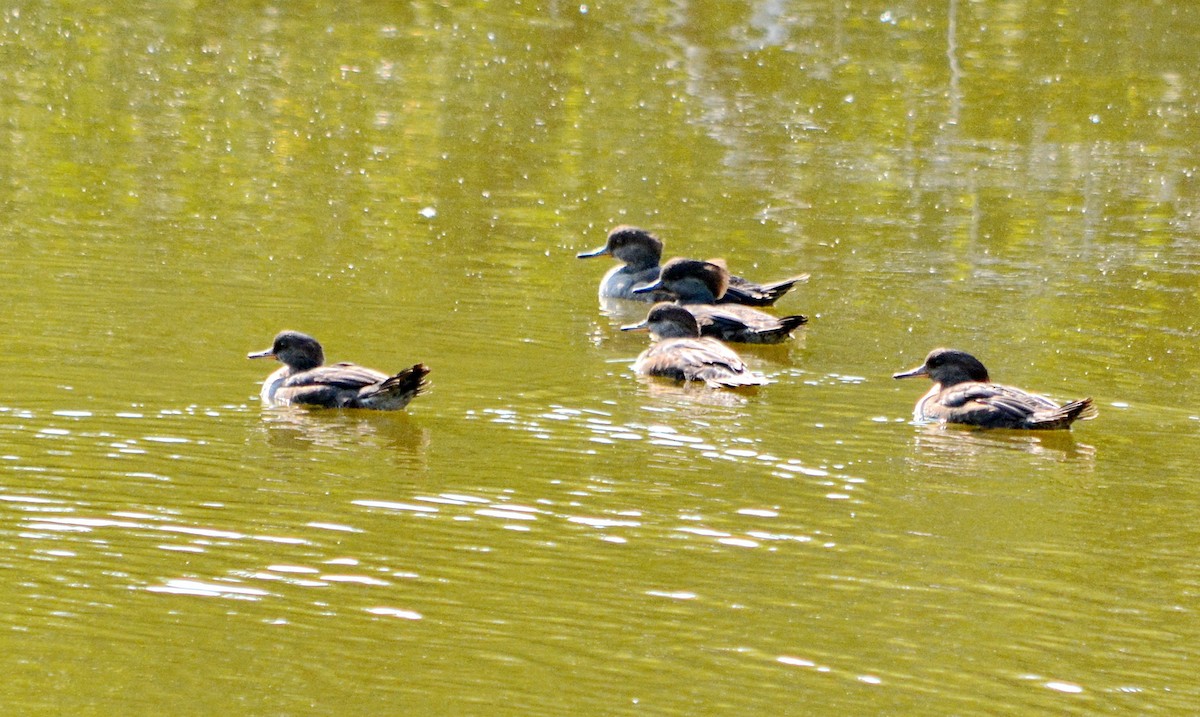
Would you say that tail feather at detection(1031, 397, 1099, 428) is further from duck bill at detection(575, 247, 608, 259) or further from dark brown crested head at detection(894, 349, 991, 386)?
duck bill at detection(575, 247, 608, 259)

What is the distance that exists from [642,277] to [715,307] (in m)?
1.26

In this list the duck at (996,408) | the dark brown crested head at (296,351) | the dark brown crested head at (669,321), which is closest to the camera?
the duck at (996,408)

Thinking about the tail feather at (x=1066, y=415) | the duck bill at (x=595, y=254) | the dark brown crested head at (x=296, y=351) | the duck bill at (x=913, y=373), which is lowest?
the tail feather at (x=1066, y=415)

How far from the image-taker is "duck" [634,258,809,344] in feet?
41.9

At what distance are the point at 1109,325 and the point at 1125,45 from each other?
14.2 metres

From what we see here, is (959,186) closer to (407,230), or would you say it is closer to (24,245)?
(407,230)

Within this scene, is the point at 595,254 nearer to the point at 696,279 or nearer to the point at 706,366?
the point at 696,279

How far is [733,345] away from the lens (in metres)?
13.0

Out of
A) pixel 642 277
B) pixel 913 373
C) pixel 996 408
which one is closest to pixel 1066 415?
pixel 996 408

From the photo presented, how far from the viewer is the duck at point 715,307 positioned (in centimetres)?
1278

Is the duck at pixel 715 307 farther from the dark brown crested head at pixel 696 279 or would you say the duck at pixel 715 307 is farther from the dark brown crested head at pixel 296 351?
the dark brown crested head at pixel 296 351

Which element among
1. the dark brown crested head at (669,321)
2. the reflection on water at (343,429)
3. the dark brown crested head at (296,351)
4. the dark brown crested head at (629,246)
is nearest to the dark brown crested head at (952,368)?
the dark brown crested head at (669,321)

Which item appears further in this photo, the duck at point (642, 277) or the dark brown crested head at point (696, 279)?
the duck at point (642, 277)

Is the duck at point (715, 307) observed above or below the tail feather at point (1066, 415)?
above
